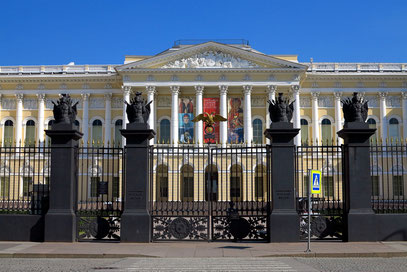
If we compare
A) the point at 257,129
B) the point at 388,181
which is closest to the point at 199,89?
the point at 257,129

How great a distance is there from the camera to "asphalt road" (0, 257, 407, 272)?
38.0 ft

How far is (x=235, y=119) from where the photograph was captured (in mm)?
51969

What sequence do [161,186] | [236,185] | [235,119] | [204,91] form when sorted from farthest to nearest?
[204,91], [235,119], [236,185], [161,186]

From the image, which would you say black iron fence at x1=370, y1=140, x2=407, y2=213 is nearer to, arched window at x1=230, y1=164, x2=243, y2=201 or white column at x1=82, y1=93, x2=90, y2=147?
arched window at x1=230, y1=164, x2=243, y2=201

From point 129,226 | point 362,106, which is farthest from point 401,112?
point 129,226

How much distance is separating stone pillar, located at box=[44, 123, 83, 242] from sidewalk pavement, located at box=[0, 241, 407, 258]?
19.9 inches

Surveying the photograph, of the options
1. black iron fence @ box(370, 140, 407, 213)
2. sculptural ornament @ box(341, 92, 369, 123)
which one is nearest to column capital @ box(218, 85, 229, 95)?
black iron fence @ box(370, 140, 407, 213)

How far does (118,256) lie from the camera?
44.8 ft

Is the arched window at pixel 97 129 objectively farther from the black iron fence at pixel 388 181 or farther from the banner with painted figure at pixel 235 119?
the black iron fence at pixel 388 181

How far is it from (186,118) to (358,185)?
36.8 metres

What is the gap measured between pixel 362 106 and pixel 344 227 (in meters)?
3.86

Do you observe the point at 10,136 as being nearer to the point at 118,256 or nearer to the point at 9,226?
the point at 9,226

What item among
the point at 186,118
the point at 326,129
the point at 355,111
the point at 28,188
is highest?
the point at 186,118

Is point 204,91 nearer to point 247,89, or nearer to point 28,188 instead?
point 247,89
